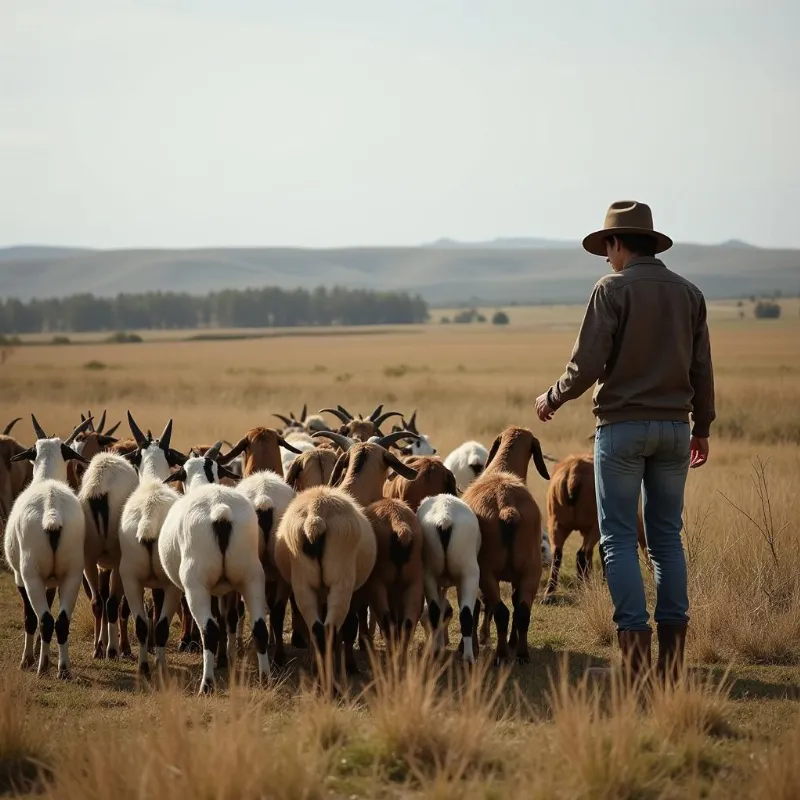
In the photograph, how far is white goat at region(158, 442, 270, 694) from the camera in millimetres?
8961

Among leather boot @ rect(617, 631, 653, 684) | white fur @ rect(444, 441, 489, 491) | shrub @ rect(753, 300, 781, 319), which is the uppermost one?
shrub @ rect(753, 300, 781, 319)

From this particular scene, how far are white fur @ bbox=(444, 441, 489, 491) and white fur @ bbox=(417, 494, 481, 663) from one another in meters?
4.36

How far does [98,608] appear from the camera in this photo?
11.0 meters

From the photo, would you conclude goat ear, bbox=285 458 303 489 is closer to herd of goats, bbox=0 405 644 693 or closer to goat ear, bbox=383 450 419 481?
herd of goats, bbox=0 405 644 693

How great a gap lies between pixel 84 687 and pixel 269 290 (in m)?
147

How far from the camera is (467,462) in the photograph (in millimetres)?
14133

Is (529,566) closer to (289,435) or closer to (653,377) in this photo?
(653,377)

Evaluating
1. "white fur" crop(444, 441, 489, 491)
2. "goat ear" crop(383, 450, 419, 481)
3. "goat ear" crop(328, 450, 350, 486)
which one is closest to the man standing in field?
"goat ear" crop(383, 450, 419, 481)

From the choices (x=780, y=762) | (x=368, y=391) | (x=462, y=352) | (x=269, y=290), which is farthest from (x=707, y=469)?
(x=269, y=290)

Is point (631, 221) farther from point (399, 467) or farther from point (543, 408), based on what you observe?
point (399, 467)

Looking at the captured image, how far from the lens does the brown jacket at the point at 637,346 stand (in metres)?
7.50

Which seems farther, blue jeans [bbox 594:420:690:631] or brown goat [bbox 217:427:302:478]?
brown goat [bbox 217:427:302:478]

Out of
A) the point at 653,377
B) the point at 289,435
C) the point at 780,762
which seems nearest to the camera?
the point at 780,762

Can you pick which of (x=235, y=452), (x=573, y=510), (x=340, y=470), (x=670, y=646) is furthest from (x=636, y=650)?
(x=235, y=452)
